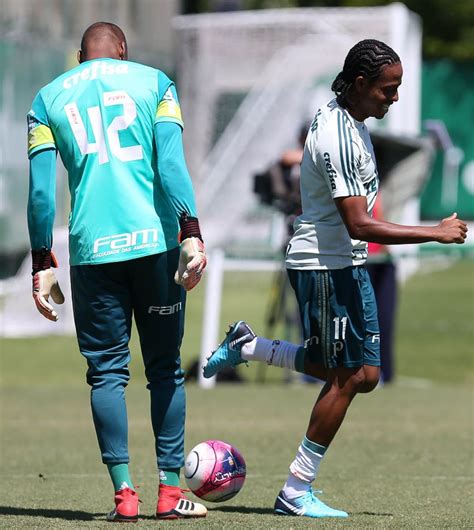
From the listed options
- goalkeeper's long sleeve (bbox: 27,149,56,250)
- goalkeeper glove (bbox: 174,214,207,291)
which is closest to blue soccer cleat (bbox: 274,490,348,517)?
goalkeeper glove (bbox: 174,214,207,291)

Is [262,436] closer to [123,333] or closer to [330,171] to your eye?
[123,333]

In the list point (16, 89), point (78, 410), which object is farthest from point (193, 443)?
point (16, 89)

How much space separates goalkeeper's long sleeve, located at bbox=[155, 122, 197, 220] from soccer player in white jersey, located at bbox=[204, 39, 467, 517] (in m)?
0.55

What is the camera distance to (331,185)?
553cm

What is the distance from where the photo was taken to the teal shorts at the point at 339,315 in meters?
5.64

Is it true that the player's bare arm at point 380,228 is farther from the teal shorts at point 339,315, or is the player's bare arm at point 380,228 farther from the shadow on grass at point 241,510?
the shadow on grass at point 241,510

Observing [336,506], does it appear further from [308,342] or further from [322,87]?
[322,87]

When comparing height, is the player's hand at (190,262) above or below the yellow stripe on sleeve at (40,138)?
below

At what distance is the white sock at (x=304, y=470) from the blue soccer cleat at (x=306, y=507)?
0.02 meters

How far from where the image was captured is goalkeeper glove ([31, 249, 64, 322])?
5594 millimetres

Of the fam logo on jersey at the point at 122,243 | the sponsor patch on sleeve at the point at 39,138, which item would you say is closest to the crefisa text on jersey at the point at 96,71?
the sponsor patch on sleeve at the point at 39,138

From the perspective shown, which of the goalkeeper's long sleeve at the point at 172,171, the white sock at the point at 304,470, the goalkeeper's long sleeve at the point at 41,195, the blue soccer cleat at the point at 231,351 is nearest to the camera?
the goalkeeper's long sleeve at the point at 172,171

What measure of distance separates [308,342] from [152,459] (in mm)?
2552

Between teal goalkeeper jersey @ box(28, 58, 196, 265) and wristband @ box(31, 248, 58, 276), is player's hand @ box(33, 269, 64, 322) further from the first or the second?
teal goalkeeper jersey @ box(28, 58, 196, 265)
